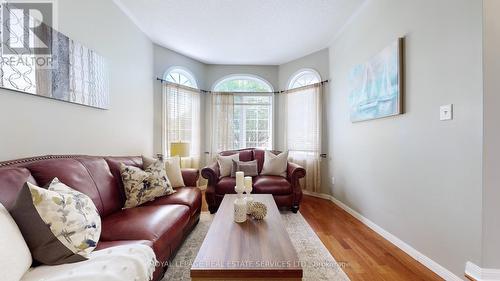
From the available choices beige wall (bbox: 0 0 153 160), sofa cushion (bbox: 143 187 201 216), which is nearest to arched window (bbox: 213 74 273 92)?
beige wall (bbox: 0 0 153 160)

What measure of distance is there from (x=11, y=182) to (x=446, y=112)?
2.93 meters

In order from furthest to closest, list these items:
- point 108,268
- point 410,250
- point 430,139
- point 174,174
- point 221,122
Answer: point 221,122
point 174,174
point 410,250
point 430,139
point 108,268

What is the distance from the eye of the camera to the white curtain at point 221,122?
4504mm

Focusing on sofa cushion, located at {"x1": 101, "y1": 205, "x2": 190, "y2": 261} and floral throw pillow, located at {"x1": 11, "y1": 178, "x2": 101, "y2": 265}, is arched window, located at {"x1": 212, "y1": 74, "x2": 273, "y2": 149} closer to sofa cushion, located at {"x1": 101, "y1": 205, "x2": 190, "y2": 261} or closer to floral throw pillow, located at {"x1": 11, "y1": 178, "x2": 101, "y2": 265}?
sofa cushion, located at {"x1": 101, "y1": 205, "x2": 190, "y2": 261}

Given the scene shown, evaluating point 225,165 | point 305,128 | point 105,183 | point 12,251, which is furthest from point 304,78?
point 12,251

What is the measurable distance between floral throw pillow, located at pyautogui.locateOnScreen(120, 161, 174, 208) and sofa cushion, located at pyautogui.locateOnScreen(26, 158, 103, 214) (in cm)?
29

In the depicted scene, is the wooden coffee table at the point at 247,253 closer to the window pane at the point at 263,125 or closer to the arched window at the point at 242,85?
the window pane at the point at 263,125

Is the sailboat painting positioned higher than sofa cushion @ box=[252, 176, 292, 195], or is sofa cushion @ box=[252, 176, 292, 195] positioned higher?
the sailboat painting

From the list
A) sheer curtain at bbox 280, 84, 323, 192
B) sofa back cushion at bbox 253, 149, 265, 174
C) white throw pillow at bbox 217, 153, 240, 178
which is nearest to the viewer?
white throw pillow at bbox 217, 153, 240, 178

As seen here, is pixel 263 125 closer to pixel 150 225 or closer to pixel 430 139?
pixel 430 139

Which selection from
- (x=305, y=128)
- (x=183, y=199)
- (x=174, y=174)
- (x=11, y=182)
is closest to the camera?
(x=11, y=182)

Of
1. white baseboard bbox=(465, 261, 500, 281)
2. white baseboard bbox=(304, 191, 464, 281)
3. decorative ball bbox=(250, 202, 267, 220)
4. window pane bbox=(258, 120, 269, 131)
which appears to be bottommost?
white baseboard bbox=(304, 191, 464, 281)

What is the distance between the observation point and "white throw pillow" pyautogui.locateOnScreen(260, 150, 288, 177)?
3.48m

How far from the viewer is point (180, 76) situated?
4.27m
